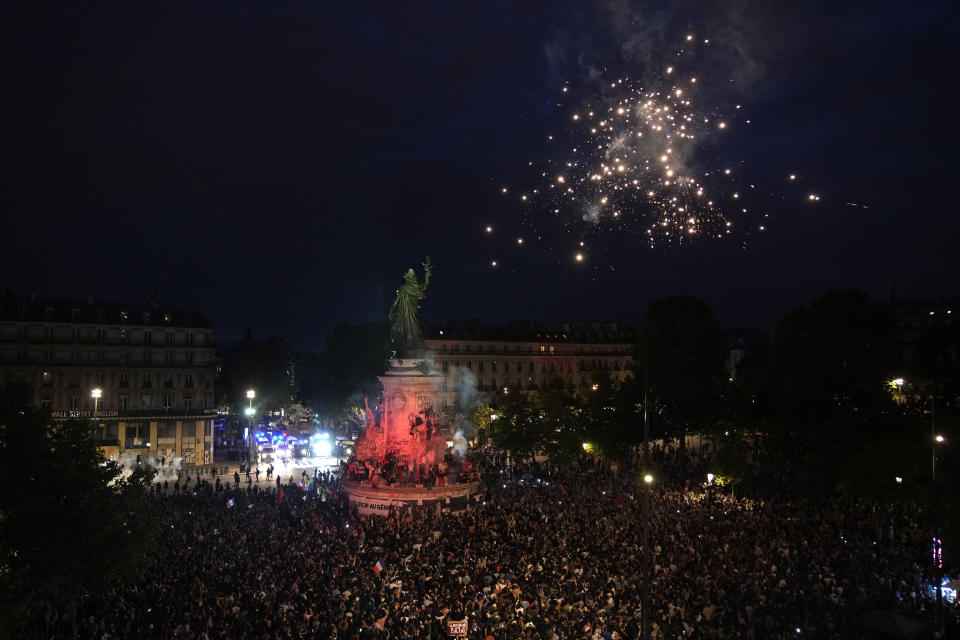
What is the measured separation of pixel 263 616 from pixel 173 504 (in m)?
17.7

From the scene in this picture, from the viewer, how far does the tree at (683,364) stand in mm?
46844

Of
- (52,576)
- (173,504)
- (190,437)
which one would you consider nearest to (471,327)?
(190,437)

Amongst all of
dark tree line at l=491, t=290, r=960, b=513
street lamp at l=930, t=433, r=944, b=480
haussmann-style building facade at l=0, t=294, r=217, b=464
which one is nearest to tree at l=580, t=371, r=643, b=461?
dark tree line at l=491, t=290, r=960, b=513

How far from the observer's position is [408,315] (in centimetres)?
4491

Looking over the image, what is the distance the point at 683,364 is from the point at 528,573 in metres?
28.2

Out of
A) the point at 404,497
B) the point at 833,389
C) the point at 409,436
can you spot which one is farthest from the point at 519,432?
the point at 833,389

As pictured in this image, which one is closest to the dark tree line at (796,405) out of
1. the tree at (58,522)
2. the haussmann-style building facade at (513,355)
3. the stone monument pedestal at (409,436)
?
the stone monument pedestal at (409,436)

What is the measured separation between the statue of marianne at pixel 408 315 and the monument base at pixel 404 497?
930 cm

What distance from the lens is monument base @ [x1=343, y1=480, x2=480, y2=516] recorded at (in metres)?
36.1

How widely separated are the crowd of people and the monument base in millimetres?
2725

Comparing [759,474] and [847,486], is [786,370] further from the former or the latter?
[847,486]

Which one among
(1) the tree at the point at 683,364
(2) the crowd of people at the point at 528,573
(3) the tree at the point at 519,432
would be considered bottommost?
(2) the crowd of people at the point at 528,573

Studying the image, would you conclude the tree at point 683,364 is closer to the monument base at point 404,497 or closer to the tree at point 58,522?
the monument base at point 404,497

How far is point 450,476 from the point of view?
3925cm
